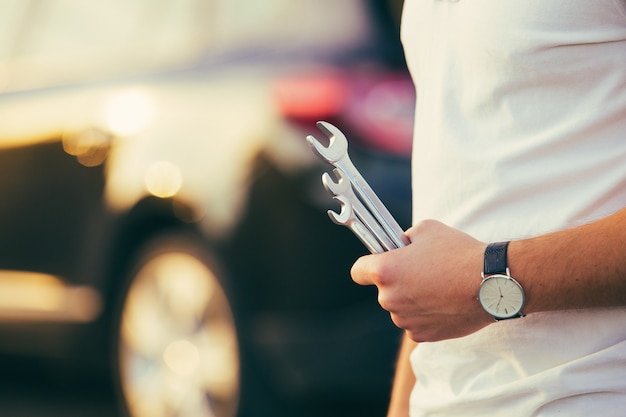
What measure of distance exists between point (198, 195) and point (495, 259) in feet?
9.24

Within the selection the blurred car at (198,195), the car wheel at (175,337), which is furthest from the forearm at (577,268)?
the car wheel at (175,337)

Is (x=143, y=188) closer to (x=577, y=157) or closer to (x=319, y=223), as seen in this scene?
(x=319, y=223)

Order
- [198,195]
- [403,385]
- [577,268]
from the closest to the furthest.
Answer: [577,268], [403,385], [198,195]

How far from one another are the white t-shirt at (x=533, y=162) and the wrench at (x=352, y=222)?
13 cm

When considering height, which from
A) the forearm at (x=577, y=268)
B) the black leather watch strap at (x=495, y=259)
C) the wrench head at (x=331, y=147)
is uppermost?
the wrench head at (x=331, y=147)

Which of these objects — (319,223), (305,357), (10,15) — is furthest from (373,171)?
(10,15)

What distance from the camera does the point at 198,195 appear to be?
13.6 ft

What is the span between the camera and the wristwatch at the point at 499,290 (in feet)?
4.51

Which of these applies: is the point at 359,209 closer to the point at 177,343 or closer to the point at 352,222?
the point at 352,222

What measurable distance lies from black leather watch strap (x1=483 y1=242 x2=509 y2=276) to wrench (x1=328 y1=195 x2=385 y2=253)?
0.46 ft

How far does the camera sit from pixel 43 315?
16.6ft

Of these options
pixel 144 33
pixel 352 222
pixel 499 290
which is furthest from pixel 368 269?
pixel 144 33

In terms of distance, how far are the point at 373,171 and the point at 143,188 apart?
112 centimetres

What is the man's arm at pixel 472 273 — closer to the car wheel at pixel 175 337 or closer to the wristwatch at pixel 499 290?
the wristwatch at pixel 499 290
